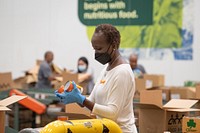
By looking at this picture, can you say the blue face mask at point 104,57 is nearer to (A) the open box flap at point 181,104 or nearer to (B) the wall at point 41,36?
(A) the open box flap at point 181,104

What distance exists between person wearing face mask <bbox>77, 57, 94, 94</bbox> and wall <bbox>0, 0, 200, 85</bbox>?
0.36m

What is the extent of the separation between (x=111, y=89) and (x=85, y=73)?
19.9ft

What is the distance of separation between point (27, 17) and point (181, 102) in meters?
7.17

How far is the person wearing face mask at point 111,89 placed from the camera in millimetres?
2979

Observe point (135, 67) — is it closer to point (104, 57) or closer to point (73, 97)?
point (104, 57)

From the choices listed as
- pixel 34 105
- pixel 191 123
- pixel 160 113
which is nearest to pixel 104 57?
pixel 191 123

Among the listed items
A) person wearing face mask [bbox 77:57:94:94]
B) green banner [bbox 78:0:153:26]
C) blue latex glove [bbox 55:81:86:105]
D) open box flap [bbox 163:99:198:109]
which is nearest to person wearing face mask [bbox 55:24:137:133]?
blue latex glove [bbox 55:81:86:105]

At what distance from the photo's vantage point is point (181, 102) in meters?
3.95

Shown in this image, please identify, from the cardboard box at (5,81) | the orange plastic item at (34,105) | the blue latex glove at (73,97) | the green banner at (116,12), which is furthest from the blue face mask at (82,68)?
the blue latex glove at (73,97)

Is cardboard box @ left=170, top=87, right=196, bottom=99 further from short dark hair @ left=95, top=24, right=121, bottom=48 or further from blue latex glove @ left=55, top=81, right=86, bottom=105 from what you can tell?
blue latex glove @ left=55, top=81, right=86, bottom=105

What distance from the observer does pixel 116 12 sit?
385 inches

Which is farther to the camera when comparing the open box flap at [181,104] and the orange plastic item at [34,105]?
the orange plastic item at [34,105]

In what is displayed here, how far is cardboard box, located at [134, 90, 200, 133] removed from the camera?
3.79 metres

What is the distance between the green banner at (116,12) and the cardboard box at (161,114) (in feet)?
18.2
